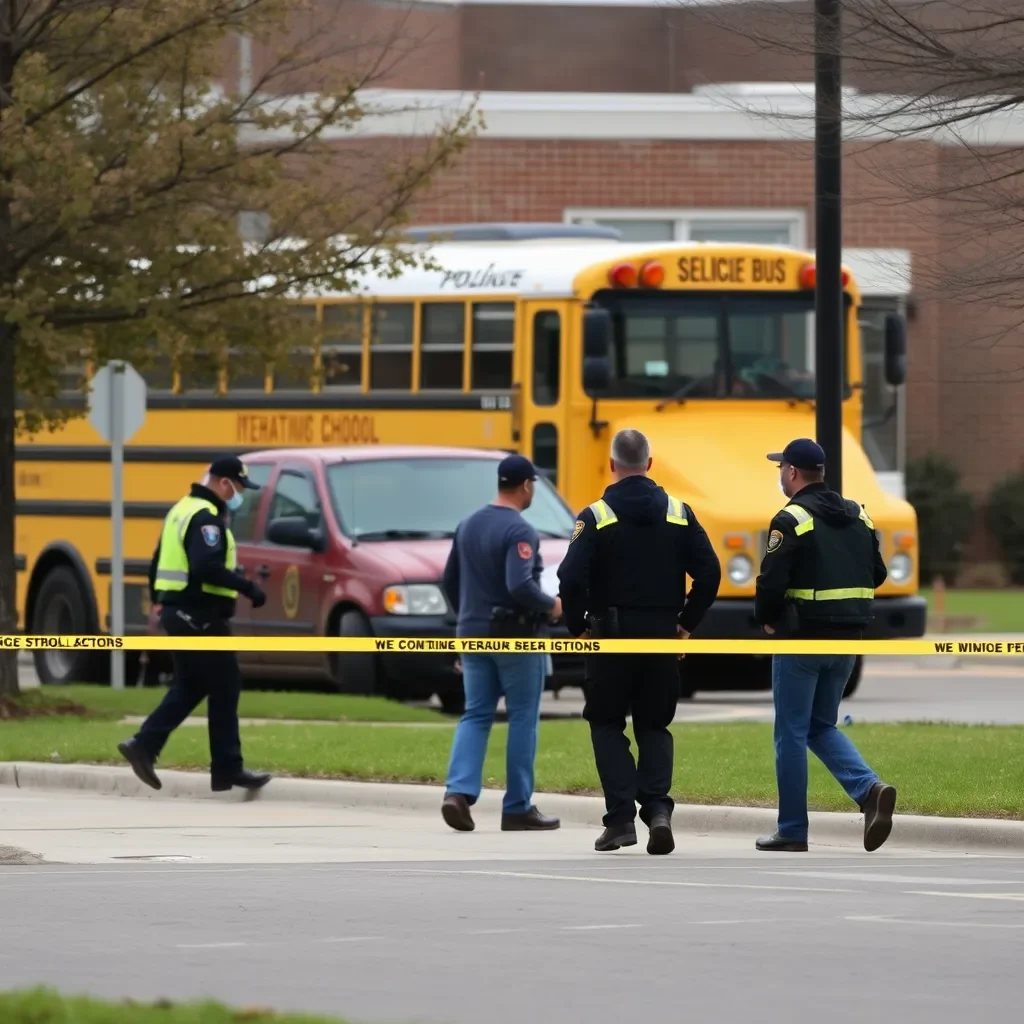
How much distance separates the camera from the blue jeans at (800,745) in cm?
1158

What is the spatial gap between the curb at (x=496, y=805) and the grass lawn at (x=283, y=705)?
11.1ft

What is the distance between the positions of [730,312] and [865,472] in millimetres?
1794

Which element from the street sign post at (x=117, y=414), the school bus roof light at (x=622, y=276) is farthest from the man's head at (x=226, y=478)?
the school bus roof light at (x=622, y=276)

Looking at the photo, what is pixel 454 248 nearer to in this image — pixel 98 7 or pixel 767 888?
pixel 98 7

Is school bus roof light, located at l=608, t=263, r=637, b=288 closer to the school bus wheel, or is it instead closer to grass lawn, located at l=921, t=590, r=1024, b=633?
the school bus wheel

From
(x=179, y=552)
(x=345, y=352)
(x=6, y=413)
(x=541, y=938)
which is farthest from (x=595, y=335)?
(x=541, y=938)

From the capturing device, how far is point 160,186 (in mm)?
17203

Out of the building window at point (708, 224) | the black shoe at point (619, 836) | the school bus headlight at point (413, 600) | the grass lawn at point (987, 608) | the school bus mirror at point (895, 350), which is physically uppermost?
the building window at point (708, 224)

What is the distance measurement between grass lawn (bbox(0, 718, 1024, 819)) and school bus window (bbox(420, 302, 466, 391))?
544cm

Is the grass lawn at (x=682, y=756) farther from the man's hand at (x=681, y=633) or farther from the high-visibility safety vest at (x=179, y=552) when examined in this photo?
the man's hand at (x=681, y=633)

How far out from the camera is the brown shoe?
40.7 ft

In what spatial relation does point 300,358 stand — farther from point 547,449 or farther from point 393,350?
point 393,350

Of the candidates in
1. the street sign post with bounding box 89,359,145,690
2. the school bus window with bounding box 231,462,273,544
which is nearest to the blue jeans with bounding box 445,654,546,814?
the school bus window with bounding box 231,462,273,544

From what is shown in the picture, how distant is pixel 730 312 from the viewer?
21.6m
